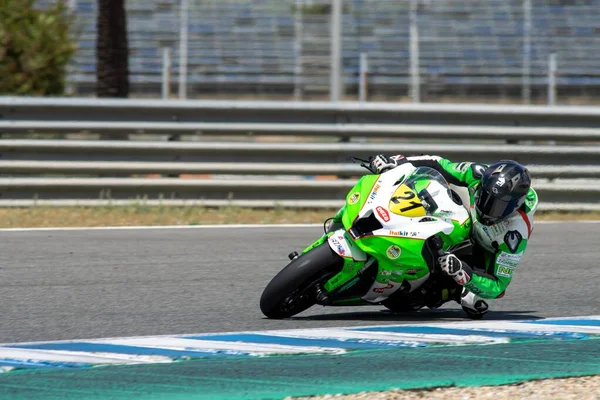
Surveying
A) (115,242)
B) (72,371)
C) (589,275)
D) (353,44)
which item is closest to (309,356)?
(72,371)

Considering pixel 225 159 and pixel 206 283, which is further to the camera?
pixel 225 159

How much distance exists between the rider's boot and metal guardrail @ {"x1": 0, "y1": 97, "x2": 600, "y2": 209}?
17.3ft

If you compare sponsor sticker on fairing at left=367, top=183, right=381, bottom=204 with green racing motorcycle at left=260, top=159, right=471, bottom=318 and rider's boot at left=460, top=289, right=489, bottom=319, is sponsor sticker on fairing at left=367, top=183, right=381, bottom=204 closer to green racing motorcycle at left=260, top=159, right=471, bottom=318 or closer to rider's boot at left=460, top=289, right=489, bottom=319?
green racing motorcycle at left=260, top=159, right=471, bottom=318

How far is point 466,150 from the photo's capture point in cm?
1164

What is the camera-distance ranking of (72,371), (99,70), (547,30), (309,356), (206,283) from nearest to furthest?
(72,371)
(309,356)
(206,283)
(99,70)
(547,30)

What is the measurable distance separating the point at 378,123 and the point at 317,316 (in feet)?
18.7

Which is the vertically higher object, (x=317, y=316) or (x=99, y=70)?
(x=99, y=70)

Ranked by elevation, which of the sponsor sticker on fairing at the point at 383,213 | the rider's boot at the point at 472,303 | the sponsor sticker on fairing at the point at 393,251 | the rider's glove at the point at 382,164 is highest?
the rider's glove at the point at 382,164

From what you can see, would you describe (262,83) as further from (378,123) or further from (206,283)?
(206,283)

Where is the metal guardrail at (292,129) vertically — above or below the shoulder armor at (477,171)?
below

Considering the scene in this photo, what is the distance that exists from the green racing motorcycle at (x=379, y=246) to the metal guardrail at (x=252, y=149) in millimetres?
5347

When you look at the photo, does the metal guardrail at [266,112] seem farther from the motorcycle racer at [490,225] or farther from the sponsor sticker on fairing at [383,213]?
the sponsor sticker on fairing at [383,213]

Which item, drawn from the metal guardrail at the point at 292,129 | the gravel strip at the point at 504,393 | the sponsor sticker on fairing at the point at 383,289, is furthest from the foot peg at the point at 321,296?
the metal guardrail at the point at 292,129

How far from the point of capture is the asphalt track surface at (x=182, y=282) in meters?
6.01
